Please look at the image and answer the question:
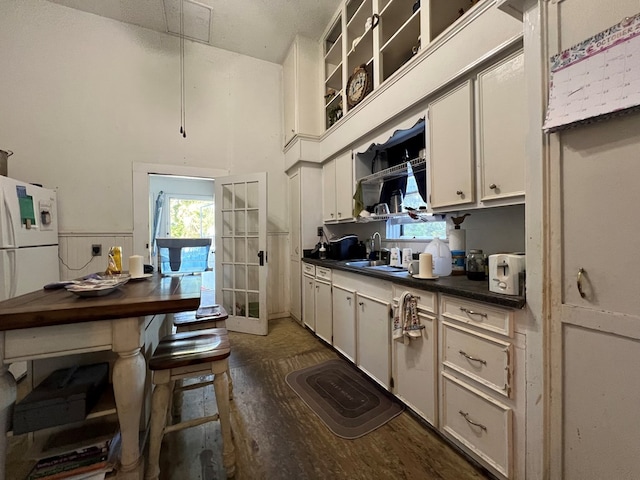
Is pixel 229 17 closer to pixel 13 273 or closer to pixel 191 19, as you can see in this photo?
pixel 191 19

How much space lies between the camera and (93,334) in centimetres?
100

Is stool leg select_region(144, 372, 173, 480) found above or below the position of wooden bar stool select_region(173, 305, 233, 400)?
below

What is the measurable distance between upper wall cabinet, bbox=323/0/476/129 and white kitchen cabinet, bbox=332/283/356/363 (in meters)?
1.85

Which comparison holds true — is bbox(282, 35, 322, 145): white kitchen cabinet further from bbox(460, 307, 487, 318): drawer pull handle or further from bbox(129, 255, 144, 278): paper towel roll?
bbox(460, 307, 487, 318): drawer pull handle

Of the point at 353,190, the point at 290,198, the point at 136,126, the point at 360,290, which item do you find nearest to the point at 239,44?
the point at 136,126

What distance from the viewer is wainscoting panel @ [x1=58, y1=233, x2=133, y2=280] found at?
9.17ft

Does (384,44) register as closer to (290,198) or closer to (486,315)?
(290,198)

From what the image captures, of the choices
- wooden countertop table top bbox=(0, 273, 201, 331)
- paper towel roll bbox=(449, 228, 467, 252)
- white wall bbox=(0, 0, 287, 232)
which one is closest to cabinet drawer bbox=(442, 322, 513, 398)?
paper towel roll bbox=(449, 228, 467, 252)

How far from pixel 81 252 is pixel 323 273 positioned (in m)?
2.66

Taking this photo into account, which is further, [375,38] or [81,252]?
[81,252]

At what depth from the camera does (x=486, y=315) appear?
1.21 m

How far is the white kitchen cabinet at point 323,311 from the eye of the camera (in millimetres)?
2619

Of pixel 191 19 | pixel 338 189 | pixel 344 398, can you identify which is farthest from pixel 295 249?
pixel 191 19

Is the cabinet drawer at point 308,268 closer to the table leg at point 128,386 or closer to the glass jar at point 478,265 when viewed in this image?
the glass jar at point 478,265
